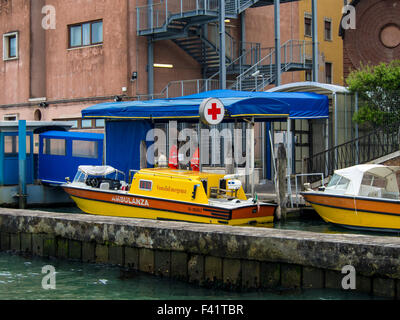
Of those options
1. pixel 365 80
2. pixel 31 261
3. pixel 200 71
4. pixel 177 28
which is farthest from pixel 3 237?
pixel 200 71

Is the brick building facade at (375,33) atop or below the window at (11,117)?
atop

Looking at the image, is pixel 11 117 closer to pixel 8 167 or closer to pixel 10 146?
pixel 10 146

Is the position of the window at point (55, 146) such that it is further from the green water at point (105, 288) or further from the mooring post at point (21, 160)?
the green water at point (105, 288)

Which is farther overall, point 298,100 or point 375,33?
point 375,33

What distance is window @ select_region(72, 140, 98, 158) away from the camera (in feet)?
79.8

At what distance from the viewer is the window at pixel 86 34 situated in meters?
32.8

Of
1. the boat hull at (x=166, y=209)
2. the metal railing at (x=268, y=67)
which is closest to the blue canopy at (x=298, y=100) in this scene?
the boat hull at (x=166, y=209)

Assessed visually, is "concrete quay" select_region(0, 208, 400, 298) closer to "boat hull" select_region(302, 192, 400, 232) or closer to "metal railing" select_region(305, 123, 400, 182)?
"boat hull" select_region(302, 192, 400, 232)

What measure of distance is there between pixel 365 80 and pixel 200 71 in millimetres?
13231

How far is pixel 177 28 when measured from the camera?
3092cm

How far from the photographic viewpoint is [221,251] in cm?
1081

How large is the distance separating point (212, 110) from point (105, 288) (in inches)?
291

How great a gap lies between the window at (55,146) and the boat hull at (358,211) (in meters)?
10.1

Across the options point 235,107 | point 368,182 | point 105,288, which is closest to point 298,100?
point 235,107
